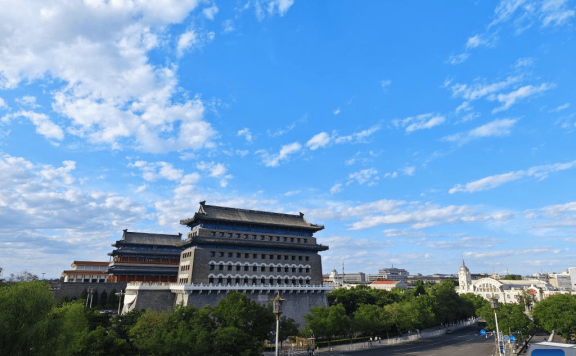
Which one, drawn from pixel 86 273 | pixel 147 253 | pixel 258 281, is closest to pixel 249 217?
pixel 258 281

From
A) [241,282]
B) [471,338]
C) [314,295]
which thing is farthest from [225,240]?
[471,338]

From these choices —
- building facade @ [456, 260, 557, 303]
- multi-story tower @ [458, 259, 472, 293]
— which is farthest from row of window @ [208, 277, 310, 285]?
multi-story tower @ [458, 259, 472, 293]

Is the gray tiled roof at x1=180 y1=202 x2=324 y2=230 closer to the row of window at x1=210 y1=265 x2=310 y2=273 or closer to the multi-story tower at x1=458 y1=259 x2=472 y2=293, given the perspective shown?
the row of window at x1=210 y1=265 x2=310 y2=273

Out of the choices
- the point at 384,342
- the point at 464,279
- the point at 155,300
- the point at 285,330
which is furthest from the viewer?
the point at 464,279

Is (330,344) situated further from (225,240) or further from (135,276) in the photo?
(135,276)

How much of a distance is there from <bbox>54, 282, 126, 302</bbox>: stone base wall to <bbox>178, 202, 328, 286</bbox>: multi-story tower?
27483 millimetres

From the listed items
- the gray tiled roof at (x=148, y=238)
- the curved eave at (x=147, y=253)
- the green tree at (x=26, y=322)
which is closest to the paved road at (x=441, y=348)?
the green tree at (x=26, y=322)

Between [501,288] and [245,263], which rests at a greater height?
[245,263]

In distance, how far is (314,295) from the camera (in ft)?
232

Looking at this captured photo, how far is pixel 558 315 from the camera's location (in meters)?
55.1

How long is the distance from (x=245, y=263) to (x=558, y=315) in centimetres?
5149

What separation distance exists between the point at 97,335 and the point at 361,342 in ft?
151

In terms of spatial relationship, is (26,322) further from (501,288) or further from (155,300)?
(501,288)

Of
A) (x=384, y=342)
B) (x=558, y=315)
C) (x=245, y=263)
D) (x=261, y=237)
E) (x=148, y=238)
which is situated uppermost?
(x=148, y=238)
